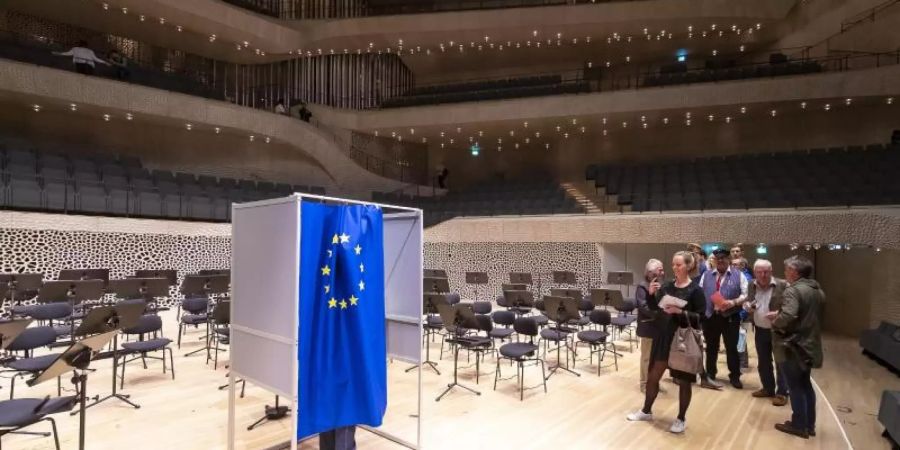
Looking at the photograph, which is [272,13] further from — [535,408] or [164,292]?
[535,408]

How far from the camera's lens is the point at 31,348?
174 inches

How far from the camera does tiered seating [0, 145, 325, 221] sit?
29.9ft

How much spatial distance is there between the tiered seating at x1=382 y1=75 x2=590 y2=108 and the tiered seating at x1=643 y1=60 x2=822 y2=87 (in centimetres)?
229

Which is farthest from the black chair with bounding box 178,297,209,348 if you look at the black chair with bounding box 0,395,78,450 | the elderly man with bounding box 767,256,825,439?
the elderly man with bounding box 767,256,825,439

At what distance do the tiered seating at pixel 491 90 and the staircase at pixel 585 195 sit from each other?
3091 millimetres

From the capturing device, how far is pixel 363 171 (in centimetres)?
1636

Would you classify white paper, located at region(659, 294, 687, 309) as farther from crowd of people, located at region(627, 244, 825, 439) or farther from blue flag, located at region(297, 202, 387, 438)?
blue flag, located at region(297, 202, 387, 438)

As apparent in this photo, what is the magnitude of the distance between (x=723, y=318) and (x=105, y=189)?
38.4ft

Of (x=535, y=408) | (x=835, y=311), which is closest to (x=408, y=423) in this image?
(x=535, y=408)

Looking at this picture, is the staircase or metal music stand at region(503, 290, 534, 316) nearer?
metal music stand at region(503, 290, 534, 316)

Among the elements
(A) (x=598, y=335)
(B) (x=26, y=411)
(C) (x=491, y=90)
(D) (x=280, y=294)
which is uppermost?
(C) (x=491, y=90)

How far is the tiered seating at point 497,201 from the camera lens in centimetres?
1305

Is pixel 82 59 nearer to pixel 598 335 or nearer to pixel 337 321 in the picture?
pixel 337 321

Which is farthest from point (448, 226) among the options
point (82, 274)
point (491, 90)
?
point (82, 274)
